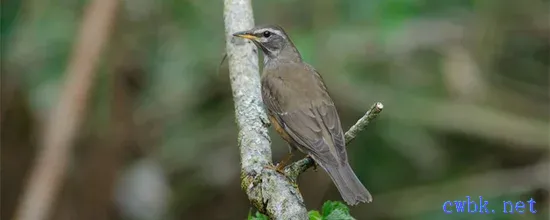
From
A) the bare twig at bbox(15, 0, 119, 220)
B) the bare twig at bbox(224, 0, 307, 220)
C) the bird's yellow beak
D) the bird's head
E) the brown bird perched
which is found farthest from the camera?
the bare twig at bbox(15, 0, 119, 220)

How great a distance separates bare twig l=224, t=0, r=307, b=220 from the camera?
13.1 ft

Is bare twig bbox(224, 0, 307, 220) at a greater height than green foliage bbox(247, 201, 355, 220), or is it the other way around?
bare twig bbox(224, 0, 307, 220)

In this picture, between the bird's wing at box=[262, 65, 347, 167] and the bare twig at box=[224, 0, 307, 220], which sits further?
the bird's wing at box=[262, 65, 347, 167]

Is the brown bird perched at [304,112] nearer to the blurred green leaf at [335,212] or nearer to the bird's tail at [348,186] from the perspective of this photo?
the bird's tail at [348,186]

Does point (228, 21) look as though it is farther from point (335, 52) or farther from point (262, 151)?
point (335, 52)

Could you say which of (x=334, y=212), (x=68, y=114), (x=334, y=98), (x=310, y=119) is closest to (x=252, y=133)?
(x=310, y=119)

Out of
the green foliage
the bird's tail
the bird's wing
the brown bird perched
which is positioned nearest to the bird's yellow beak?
the brown bird perched

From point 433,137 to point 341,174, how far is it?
3569 mm

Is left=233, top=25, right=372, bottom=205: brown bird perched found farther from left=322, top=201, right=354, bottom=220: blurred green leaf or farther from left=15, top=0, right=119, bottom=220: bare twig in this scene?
left=15, top=0, right=119, bottom=220: bare twig

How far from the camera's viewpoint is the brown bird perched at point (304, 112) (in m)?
4.98

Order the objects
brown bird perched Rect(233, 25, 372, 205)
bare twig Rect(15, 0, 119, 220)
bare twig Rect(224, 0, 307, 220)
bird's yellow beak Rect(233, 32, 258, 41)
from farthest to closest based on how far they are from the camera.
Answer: bare twig Rect(15, 0, 119, 220) < bird's yellow beak Rect(233, 32, 258, 41) < brown bird perched Rect(233, 25, 372, 205) < bare twig Rect(224, 0, 307, 220)

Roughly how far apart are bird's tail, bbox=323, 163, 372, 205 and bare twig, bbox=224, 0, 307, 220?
0.44 meters

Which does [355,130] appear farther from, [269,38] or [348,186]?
[269,38]

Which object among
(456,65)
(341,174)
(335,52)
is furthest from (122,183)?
(341,174)
